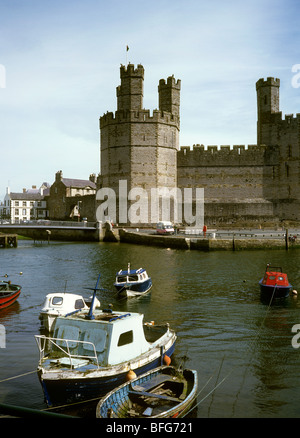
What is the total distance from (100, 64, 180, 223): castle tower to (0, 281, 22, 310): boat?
114ft

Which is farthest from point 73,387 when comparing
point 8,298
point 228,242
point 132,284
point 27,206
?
point 27,206

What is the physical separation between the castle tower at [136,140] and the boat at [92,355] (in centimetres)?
4361

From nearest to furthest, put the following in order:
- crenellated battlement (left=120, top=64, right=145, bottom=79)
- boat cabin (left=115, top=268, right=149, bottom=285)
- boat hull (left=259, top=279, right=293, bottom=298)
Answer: boat hull (left=259, top=279, right=293, bottom=298) → boat cabin (left=115, top=268, right=149, bottom=285) → crenellated battlement (left=120, top=64, right=145, bottom=79)

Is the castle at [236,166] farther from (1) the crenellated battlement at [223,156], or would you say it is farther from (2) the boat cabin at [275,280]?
(2) the boat cabin at [275,280]

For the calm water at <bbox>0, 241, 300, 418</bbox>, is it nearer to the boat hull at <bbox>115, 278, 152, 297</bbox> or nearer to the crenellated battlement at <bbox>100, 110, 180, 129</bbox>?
the boat hull at <bbox>115, 278, 152, 297</bbox>

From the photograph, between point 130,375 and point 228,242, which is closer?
point 130,375

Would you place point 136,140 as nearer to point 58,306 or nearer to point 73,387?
point 58,306

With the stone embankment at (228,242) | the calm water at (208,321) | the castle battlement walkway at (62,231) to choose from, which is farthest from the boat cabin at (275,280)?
the castle battlement walkway at (62,231)

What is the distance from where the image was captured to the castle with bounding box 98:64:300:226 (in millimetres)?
56844

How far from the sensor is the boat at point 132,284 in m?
22.2

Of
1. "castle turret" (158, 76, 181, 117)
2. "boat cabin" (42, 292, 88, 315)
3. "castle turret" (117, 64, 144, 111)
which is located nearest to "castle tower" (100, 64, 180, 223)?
"castle turret" (117, 64, 144, 111)

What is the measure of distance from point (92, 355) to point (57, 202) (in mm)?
72267

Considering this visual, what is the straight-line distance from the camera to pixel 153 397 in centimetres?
921
